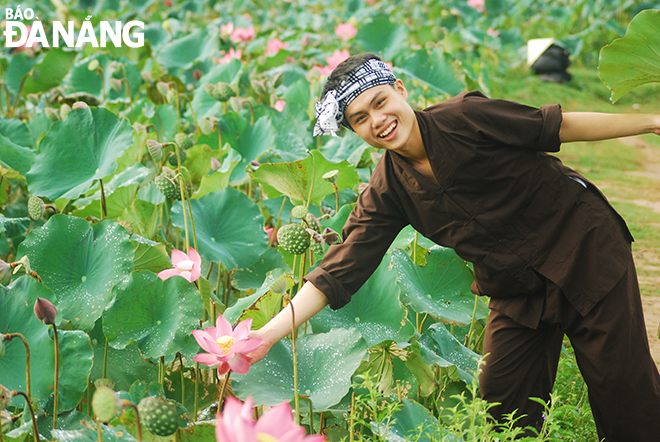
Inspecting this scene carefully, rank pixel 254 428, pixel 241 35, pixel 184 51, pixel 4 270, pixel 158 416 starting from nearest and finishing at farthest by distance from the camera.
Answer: pixel 254 428 < pixel 158 416 < pixel 4 270 < pixel 184 51 < pixel 241 35

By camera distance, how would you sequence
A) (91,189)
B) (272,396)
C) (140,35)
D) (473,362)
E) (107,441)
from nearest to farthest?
(107,441) < (272,396) < (473,362) < (91,189) < (140,35)

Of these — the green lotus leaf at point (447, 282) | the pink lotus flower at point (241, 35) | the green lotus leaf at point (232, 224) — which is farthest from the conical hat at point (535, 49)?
the green lotus leaf at point (232, 224)

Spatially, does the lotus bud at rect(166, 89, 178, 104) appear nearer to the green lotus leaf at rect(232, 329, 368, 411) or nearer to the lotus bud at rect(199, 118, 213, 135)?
the lotus bud at rect(199, 118, 213, 135)

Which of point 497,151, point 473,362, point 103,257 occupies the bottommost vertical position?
point 473,362

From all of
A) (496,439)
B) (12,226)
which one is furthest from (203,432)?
(12,226)

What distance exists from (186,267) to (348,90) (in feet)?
1.60

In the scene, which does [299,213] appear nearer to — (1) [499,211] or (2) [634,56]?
(1) [499,211]

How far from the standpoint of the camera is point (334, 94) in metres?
1.29

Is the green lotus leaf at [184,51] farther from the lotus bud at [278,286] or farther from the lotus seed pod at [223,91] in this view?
the lotus bud at [278,286]

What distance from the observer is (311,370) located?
52.4 inches

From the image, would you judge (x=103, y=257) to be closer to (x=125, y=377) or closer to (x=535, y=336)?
(x=125, y=377)

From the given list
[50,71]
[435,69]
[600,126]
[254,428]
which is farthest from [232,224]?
[50,71]

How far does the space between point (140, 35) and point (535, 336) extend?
3352 millimetres

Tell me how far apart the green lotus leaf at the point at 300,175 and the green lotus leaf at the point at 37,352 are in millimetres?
601
